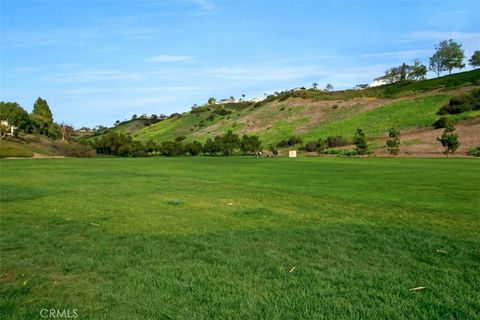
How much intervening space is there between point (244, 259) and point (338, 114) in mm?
91575

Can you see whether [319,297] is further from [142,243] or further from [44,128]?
[44,128]

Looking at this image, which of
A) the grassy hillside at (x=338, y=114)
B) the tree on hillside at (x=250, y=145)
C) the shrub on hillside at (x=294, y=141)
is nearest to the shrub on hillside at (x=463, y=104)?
the grassy hillside at (x=338, y=114)

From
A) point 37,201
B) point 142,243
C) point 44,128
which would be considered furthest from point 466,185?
point 44,128

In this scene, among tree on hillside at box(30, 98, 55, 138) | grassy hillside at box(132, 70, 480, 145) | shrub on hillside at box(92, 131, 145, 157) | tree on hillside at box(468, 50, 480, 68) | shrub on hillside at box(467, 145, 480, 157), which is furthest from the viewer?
tree on hillside at box(468, 50, 480, 68)

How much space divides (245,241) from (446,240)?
12.3 feet

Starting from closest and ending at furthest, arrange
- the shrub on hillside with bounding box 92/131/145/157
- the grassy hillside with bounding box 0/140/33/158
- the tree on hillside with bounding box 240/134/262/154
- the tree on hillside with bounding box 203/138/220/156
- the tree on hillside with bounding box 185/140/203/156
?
the grassy hillside with bounding box 0/140/33/158
the tree on hillside with bounding box 240/134/262/154
the shrub on hillside with bounding box 92/131/145/157
the tree on hillside with bounding box 203/138/220/156
the tree on hillside with bounding box 185/140/203/156

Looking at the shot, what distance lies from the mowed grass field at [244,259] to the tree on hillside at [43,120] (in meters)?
77.1

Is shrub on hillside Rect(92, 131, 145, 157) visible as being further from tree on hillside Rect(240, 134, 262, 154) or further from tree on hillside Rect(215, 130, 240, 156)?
tree on hillside Rect(240, 134, 262, 154)

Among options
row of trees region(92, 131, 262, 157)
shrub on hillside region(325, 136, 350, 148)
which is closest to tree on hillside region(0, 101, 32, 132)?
row of trees region(92, 131, 262, 157)

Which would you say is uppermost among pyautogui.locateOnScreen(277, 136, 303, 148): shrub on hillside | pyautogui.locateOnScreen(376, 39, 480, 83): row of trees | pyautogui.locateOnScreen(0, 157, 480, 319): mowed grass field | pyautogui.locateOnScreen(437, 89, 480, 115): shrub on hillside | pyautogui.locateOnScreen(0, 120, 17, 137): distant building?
pyautogui.locateOnScreen(376, 39, 480, 83): row of trees

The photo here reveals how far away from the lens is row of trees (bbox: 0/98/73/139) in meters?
77.6

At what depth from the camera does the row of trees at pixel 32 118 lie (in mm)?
77625

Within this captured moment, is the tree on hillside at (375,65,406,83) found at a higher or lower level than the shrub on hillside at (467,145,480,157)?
higher

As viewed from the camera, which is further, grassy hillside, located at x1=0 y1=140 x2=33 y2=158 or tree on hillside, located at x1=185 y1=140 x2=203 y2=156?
tree on hillside, located at x1=185 y1=140 x2=203 y2=156
